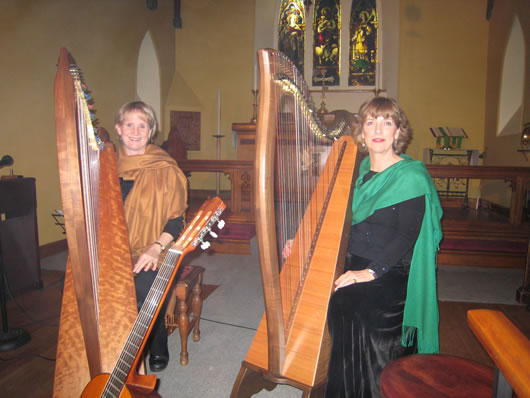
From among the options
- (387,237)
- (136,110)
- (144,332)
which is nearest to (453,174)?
(387,237)

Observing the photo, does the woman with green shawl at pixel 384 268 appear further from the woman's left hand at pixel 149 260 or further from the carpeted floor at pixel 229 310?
the woman's left hand at pixel 149 260

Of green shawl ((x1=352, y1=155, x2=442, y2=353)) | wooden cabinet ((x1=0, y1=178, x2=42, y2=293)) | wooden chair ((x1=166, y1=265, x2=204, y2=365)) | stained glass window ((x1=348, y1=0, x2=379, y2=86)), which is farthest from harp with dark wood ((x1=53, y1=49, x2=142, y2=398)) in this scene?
stained glass window ((x1=348, y1=0, x2=379, y2=86))

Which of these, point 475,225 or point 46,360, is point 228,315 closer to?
point 46,360

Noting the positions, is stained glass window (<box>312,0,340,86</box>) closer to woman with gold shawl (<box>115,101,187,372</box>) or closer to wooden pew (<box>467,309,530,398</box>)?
woman with gold shawl (<box>115,101,187,372</box>)

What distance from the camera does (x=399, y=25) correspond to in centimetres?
719

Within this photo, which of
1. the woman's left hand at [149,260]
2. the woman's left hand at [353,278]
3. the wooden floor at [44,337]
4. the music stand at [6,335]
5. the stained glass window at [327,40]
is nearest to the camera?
the woman's left hand at [353,278]

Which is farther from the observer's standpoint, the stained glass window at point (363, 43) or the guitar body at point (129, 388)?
the stained glass window at point (363, 43)

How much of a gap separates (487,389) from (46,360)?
2.07 metres

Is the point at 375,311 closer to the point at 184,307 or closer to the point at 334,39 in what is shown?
the point at 184,307

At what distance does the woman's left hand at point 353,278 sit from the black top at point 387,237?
0.13 feet

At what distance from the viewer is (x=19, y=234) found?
2.77 m

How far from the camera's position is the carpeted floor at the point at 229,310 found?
5.75ft

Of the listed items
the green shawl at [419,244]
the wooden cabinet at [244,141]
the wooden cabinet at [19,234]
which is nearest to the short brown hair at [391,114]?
the green shawl at [419,244]

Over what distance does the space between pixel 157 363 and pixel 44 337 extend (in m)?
0.85
